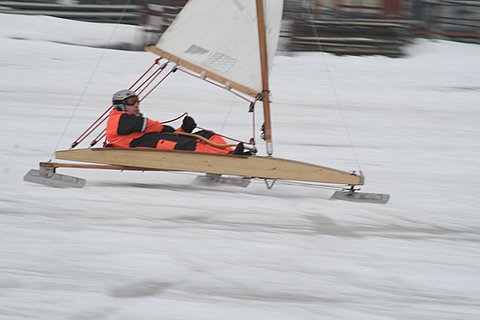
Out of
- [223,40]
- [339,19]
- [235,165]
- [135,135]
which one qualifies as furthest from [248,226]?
[339,19]

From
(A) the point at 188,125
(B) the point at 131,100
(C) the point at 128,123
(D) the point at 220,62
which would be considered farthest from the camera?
(A) the point at 188,125

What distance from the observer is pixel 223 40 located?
24.9ft

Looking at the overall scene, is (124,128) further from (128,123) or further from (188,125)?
(188,125)

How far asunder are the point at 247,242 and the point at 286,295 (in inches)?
40.5

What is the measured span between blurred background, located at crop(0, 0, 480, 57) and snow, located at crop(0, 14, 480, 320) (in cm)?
449

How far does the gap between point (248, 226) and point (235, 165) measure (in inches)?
32.1

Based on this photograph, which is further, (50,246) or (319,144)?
(319,144)

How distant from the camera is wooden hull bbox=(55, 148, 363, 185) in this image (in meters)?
7.09

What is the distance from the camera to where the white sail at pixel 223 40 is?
7508 millimetres

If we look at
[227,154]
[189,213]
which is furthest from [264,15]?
[189,213]

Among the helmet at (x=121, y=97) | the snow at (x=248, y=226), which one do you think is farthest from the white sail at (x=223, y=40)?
the snow at (x=248, y=226)

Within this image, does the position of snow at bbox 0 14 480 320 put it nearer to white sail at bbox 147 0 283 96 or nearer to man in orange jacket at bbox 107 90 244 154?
man in orange jacket at bbox 107 90 244 154

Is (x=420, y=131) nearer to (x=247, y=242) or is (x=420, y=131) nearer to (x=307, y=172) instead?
(x=307, y=172)

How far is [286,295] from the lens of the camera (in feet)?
16.5
